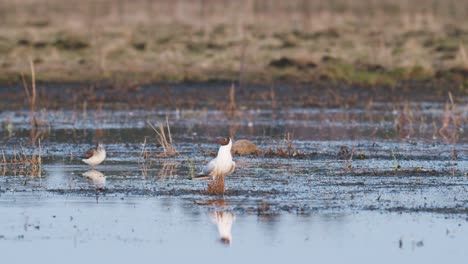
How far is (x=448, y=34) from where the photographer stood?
1385 inches

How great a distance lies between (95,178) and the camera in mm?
13844

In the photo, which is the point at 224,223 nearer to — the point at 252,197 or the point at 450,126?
the point at 252,197

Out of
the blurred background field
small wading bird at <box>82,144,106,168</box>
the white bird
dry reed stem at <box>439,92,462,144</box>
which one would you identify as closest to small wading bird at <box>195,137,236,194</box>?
the white bird

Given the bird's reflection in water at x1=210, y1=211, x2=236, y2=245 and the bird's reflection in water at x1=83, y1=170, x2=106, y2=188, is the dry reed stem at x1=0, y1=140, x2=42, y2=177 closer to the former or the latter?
the bird's reflection in water at x1=83, y1=170, x2=106, y2=188

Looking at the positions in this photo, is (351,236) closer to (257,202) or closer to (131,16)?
(257,202)

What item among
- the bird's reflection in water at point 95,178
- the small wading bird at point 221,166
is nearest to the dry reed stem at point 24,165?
the bird's reflection in water at point 95,178

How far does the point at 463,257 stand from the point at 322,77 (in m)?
18.0

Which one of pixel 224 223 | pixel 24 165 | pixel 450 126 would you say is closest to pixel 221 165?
pixel 224 223

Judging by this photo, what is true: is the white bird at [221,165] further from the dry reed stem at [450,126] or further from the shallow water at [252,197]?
the dry reed stem at [450,126]

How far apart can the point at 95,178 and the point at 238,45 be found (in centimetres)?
1880

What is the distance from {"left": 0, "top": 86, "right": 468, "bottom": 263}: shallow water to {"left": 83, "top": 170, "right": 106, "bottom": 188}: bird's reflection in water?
3 cm

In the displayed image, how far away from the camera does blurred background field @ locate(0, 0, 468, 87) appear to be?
27.5 m

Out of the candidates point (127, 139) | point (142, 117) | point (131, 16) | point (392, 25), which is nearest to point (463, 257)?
point (127, 139)

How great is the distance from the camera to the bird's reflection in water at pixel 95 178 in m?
13.3
